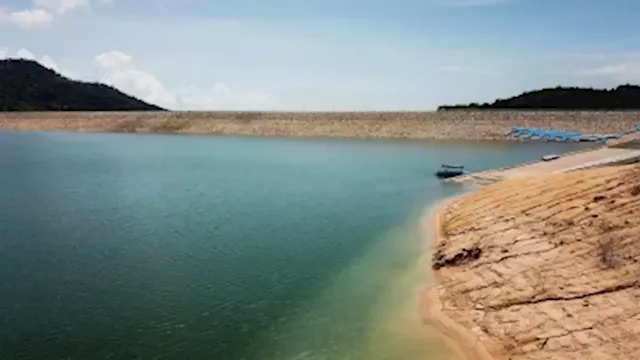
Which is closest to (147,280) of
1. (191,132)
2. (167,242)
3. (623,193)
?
(167,242)

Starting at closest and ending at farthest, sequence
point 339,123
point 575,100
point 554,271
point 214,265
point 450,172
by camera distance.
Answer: point 554,271 < point 214,265 < point 450,172 < point 339,123 < point 575,100

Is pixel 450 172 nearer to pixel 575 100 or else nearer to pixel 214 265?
pixel 214 265

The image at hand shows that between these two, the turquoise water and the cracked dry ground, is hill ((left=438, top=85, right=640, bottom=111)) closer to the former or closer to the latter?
the turquoise water

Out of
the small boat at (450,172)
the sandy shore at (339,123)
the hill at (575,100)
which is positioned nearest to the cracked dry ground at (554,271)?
the small boat at (450,172)

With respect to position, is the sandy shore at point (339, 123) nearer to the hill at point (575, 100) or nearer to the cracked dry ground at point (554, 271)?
the hill at point (575, 100)

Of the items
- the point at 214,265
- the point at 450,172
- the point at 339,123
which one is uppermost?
the point at 339,123

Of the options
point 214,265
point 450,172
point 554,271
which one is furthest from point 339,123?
point 554,271
